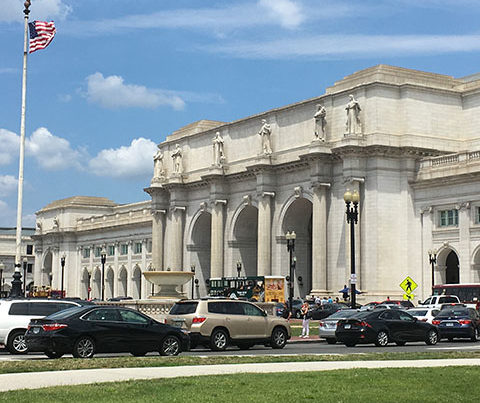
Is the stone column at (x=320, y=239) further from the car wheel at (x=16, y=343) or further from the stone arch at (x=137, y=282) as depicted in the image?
the stone arch at (x=137, y=282)

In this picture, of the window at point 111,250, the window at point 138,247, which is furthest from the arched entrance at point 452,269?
the window at point 111,250

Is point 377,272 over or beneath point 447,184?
beneath

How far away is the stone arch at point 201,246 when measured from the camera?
98812 millimetres

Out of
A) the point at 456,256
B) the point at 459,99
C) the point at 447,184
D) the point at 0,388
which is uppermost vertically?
the point at 459,99

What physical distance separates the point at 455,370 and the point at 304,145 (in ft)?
203

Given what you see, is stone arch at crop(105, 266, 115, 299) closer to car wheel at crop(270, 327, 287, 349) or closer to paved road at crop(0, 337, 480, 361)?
paved road at crop(0, 337, 480, 361)

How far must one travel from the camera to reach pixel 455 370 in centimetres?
2111

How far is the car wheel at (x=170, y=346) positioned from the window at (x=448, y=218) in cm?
4511

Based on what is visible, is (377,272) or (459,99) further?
(459,99)

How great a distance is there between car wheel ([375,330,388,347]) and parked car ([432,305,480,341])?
505cm

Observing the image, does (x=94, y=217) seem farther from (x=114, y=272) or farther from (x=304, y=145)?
(x=304, y=145)

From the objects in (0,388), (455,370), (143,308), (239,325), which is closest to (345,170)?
(143,308)

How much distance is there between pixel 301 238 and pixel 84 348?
60.9 meters

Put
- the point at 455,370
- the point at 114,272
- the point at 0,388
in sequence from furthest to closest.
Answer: the point at 114,272 → the point at 455,370 → the point at 0,388
